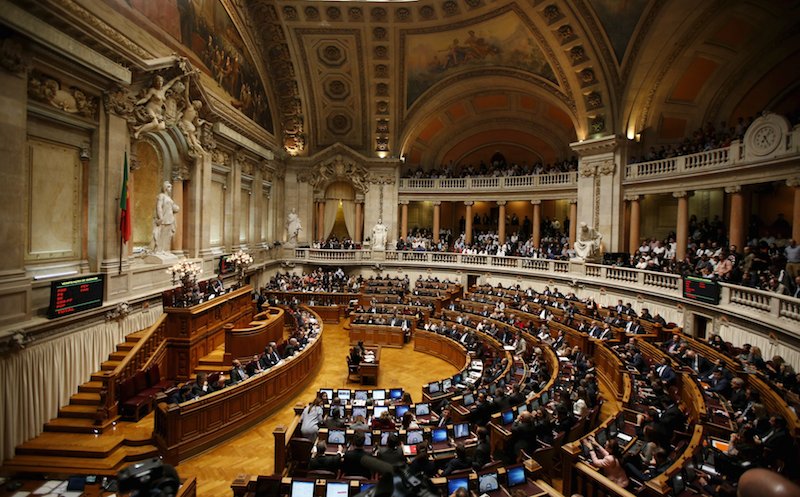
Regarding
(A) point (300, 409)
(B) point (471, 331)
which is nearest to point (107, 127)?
(A) point (300, 409)

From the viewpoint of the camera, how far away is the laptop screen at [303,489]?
5180 mm

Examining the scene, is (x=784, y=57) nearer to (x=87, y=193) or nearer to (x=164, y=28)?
(x=164, y=28)

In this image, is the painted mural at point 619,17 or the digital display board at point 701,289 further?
the painted mural at point 619,17

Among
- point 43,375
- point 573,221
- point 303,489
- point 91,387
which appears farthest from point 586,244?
point 43,375

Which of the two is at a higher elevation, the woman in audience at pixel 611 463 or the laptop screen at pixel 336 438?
the woman in audience at pixel 611 463

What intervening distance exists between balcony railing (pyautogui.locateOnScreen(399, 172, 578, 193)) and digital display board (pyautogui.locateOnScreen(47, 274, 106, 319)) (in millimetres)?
19112

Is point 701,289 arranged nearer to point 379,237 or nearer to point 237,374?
point 237,374

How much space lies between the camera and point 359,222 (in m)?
27.6

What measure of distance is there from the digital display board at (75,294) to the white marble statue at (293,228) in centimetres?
1471

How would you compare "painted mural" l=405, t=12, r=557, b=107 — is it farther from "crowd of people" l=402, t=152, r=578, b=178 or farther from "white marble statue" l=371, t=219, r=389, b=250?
"white marble statue" l=371, t=219, r=389, b=250

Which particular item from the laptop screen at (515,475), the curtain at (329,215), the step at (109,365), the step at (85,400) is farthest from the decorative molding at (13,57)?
the curtain at (329,215)

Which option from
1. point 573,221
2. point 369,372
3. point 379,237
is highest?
point 573,221

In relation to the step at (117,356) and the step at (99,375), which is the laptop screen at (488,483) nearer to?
the step at (99,375)

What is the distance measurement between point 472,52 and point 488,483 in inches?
892
